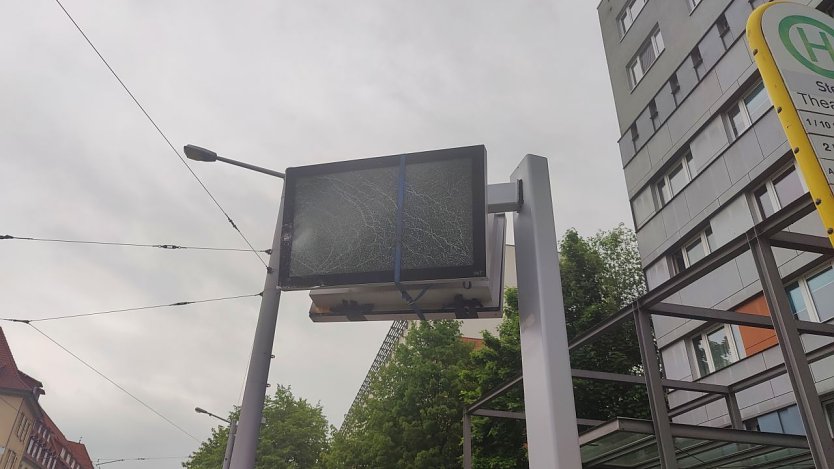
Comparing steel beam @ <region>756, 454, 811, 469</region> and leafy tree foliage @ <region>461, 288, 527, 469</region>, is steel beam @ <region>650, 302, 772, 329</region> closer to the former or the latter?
steel beam @ <region>756, 454, 811, 469</region>

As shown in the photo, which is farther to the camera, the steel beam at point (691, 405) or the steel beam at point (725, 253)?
the steel beam at point (691, 405)

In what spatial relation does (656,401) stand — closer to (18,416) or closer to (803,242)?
(803,242)

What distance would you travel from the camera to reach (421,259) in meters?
2.93

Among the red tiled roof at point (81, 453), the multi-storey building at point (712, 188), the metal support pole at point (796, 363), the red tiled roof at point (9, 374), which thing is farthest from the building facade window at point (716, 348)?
the red tiled roof at point (81, 453)

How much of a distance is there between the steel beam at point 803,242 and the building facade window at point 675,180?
43.8 ft

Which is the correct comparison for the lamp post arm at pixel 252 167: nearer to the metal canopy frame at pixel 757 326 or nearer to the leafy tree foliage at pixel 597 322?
the metal canopy frame at pixel 757 326

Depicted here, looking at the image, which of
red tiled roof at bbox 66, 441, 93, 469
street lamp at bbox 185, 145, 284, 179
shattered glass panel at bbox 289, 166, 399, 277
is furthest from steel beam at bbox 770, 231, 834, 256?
red tiled roof at bbox 66, 441, 93, 469

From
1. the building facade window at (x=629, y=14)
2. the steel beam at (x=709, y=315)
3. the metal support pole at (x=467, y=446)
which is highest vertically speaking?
the building facade window at (x=629, y=14)

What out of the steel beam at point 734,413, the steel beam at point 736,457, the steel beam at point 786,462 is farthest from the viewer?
the steel beam at point 734,413

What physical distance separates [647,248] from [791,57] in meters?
19.8

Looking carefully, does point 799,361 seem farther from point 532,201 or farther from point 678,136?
point 678,136

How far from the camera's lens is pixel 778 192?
15250 millimetres

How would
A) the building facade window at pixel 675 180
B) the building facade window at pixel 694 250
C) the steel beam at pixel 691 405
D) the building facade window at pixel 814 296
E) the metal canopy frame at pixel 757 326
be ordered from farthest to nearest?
1. the building facade window at pixel 675 180
2. the building facade window at pixel 694 250
3. the building facade window at pixel 814 296
4. the steel beam at pixel 691 405
5. the metal canopy frame at pixel 757 326

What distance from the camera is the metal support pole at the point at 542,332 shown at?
211 cm
